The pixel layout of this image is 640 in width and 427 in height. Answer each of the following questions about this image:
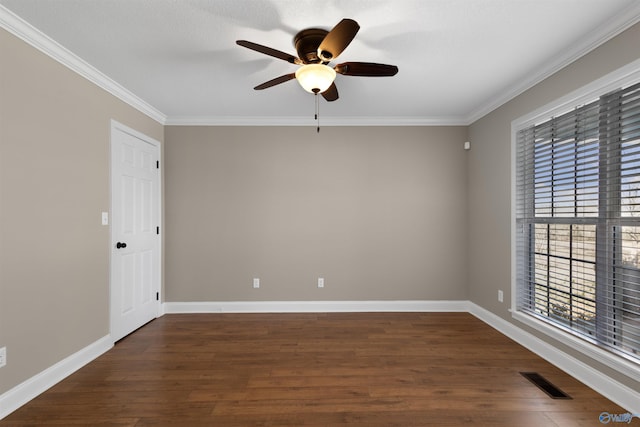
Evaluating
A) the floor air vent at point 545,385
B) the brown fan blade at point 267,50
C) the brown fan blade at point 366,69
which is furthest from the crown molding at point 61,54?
the floor air vent at point 545,385

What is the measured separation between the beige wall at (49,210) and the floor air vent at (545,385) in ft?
11.8

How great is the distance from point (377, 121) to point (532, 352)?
297cm

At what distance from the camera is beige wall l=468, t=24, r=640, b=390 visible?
2238 millimetres

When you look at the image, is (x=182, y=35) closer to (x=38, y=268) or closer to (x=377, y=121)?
(x=38, y=268)

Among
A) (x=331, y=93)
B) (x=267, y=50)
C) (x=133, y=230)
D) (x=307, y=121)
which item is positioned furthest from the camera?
(x=307, y=121)

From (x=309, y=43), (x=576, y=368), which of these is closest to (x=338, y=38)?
(x=309, y=43)

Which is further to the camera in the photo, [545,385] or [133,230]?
[133,230]

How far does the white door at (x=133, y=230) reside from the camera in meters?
2.88

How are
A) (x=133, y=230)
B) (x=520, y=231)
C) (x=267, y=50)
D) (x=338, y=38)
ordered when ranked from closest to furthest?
(x=338, y=38) < (x=267, y=50) < (x=520, y=231) < (x=133, y=230)

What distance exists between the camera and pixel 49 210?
216cm

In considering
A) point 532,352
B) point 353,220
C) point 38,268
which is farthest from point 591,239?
point 38,268

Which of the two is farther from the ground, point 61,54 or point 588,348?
point 61,54

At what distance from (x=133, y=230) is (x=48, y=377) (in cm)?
144

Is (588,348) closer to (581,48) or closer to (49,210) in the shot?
(581,48)
